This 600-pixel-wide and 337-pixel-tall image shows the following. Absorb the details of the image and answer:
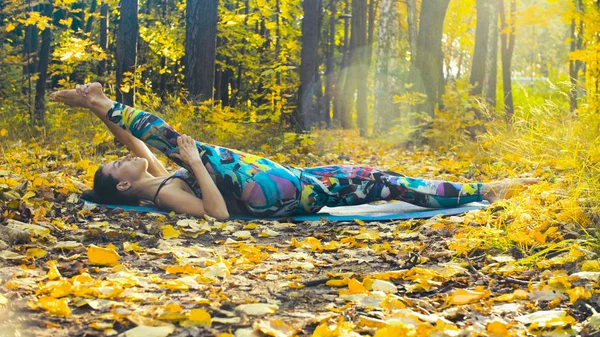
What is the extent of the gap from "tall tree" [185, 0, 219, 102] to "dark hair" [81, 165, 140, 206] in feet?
17.8

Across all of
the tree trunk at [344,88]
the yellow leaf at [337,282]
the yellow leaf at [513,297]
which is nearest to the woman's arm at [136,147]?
the yellow leaf at [337,282]

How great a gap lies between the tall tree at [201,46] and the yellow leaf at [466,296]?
833cm

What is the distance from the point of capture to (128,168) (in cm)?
482

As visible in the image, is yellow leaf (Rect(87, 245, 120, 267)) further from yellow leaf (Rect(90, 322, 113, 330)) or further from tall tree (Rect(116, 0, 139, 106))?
tall tree (Rect(116, 0, 139, 106))

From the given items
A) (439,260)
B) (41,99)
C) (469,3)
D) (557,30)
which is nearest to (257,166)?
(439,260)

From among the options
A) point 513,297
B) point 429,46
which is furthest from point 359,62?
point 513,297

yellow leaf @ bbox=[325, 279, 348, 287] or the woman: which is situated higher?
the woman

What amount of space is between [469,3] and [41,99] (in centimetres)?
1444

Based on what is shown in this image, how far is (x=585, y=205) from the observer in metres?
3.29

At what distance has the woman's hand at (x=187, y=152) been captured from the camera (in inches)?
177

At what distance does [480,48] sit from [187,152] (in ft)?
32.0

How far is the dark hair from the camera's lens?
4867mm

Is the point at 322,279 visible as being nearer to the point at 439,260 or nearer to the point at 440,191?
the point at 439,260

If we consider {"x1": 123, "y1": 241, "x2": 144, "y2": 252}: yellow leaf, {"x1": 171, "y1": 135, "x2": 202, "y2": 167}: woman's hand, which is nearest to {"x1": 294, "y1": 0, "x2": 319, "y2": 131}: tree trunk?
{"x1": 171, "y1": 135, "x2": 202, "y2": 167}: woman's hand
